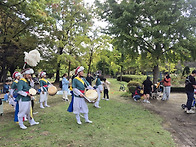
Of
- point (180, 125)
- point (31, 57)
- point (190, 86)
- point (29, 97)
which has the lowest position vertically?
point (180, 125)

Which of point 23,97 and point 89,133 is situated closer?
point 89,133

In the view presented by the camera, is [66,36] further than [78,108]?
Yes

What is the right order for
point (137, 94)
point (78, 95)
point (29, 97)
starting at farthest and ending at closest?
point (137, 94) < point (78, 95) < point (29, 97)

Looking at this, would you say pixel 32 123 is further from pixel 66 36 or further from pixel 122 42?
pixel 66 36

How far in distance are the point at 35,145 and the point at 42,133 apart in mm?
915

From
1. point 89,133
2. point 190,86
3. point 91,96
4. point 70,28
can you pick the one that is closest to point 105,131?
point 89,133

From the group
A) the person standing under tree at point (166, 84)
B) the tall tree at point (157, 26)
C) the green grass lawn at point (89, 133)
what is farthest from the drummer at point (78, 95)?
the person standing under tree at point (166, 84)

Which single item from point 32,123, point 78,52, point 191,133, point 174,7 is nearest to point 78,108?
point 32,123

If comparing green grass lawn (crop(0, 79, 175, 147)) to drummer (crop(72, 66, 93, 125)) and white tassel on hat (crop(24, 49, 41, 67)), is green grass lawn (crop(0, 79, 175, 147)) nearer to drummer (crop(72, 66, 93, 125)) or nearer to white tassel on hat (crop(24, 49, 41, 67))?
drummer (crop(72, 66, 93, 125))

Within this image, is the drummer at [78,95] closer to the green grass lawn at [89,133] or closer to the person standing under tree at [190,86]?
the green grass lawn at [89,133]

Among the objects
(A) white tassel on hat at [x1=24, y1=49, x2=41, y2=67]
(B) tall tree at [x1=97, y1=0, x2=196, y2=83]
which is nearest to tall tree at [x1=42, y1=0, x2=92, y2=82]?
(B) tall tree at [x1=97, y1=0, x2=196, y2=83]

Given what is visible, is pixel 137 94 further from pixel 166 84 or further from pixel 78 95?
pixel 78 95

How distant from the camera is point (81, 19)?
22.8m

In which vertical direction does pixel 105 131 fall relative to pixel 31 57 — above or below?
below
